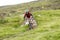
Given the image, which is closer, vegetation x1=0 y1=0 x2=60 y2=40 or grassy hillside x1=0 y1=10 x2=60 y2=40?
grassy hillside x1=0 y1=10 x2=60 y2=40

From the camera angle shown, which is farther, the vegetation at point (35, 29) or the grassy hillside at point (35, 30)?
the vegetation at point (35, 29)

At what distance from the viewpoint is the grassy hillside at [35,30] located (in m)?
21.0

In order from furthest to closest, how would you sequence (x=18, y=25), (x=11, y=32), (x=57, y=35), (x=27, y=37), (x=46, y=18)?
(x=46, y=18)
(x=18, y=25)
(x=11, y=32)
(x=27, y=37)
(x=57, y=35)

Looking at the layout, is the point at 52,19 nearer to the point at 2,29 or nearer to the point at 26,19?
the point at 26,19

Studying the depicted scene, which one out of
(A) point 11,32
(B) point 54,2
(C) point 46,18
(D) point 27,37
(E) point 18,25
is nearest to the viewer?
(D) point 27,37

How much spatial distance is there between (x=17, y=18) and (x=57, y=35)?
10986mm

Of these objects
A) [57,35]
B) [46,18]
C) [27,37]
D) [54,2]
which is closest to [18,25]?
[46,18]

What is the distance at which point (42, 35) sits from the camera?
2095 cm

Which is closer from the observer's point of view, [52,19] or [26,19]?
[26,19]

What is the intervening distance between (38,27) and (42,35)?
13.3 ft

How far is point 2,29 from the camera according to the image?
2584 cm

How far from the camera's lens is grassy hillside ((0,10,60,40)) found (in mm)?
20969

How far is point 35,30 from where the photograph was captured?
2361 centimetres

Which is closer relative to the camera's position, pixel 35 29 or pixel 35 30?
pixel 35 30
